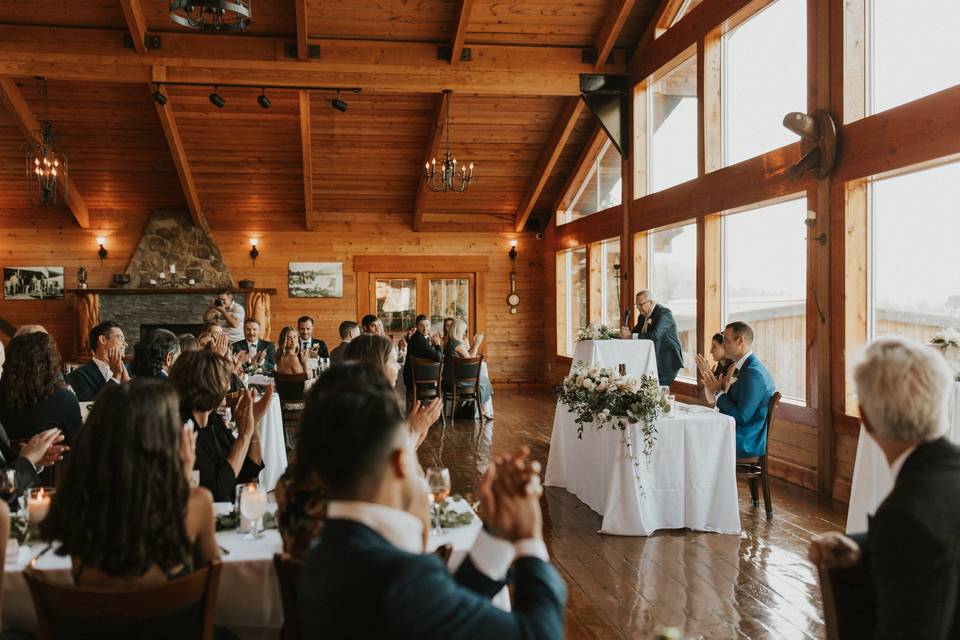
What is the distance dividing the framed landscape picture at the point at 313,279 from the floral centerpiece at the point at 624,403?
27.3 ft

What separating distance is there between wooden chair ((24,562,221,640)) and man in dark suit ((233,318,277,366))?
20.4ft

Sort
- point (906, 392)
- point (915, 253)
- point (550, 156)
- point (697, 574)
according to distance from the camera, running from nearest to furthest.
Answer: point (906, 392), point (697, 574), point (915, 253), point (550, 156)

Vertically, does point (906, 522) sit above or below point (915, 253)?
below

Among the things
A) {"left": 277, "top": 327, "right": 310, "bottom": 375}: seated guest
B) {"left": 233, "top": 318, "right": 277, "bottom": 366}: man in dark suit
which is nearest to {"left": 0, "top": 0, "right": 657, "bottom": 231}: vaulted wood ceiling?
{"left": 233, "top": 318, "right": 277, "bottom": 366}: man in dark suit

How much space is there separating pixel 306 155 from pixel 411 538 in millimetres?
9589

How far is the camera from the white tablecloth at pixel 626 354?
8031mm

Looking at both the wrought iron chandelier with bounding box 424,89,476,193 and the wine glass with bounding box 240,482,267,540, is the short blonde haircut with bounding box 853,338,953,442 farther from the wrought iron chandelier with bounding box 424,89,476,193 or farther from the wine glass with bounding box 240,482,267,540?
the wrought iron chandelier with bounding box 424,89,476,193


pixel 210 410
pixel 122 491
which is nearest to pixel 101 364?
pixel 210 410

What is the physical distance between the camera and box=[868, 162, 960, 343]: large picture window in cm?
514

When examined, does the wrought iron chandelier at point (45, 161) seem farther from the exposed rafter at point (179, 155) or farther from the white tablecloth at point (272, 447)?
the white tablecloth at point (272, 447)

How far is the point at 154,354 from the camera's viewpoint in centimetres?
413

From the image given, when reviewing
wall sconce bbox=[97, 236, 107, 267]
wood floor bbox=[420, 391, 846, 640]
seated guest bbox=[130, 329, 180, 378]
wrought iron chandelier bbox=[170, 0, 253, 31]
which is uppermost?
wrought iron chandelier bbox=[170, 0, 253, 31]

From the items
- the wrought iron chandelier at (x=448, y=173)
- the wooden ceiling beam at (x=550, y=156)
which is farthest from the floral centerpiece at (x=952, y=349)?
the wooden ceiling beam at (x=550, y=156)

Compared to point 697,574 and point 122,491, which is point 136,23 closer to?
point 697,574
